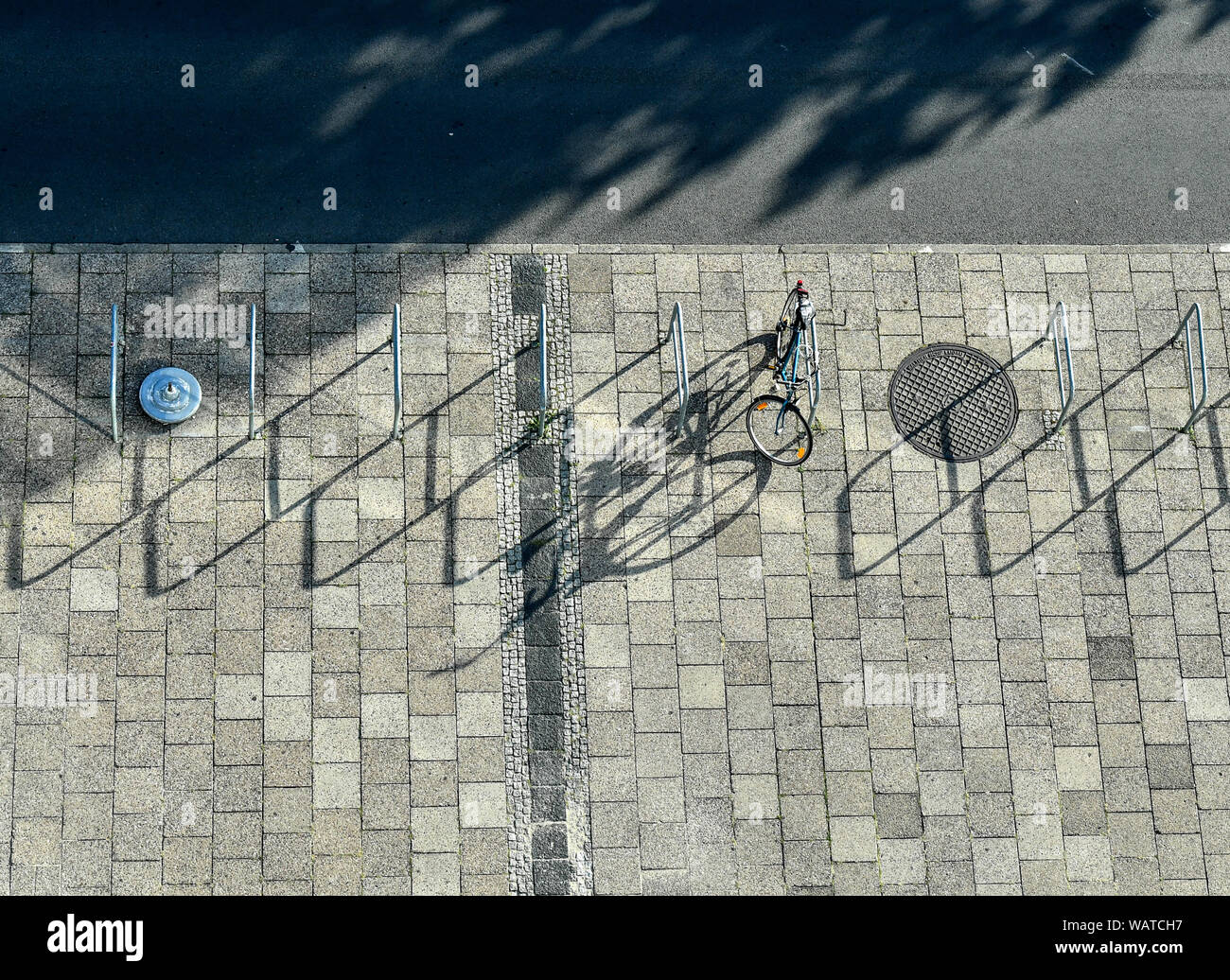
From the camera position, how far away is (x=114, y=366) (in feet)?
41.3

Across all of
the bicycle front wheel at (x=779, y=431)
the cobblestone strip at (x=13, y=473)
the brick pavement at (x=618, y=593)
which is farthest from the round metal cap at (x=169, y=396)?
the bicycle front wheel at (x=779, y=431)

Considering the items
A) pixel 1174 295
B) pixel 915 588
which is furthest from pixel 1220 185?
pixel 915 588

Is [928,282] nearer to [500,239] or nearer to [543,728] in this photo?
[500,239]

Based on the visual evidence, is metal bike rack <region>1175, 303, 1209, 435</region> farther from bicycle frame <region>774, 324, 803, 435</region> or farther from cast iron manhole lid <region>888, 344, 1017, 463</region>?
bicycle frame <region>774, 324, 803, 435</region>

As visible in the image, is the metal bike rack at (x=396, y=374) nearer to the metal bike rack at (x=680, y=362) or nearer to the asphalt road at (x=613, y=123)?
the asphalt road at (x=613, y=123)

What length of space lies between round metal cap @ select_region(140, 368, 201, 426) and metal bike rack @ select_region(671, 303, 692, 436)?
17.0 feet

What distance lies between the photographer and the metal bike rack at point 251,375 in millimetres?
12625

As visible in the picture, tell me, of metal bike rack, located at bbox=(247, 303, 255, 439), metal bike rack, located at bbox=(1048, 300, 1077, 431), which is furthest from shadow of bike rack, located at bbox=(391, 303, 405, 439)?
metal bike rack, located at bbox=(1048, 300, 1077, 431)

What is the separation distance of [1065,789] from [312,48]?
38.9 feet

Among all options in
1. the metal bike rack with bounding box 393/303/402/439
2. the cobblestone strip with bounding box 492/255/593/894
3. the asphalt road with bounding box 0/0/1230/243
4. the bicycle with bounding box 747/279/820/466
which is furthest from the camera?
the asphalt road with bounding box 0/0/1230/243

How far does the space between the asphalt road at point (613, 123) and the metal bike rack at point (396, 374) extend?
1.61 metres

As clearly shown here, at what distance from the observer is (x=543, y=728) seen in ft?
42.7

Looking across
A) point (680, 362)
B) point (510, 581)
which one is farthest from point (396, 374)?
point (680, 362)

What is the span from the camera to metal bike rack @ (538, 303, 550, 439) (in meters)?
12.8
